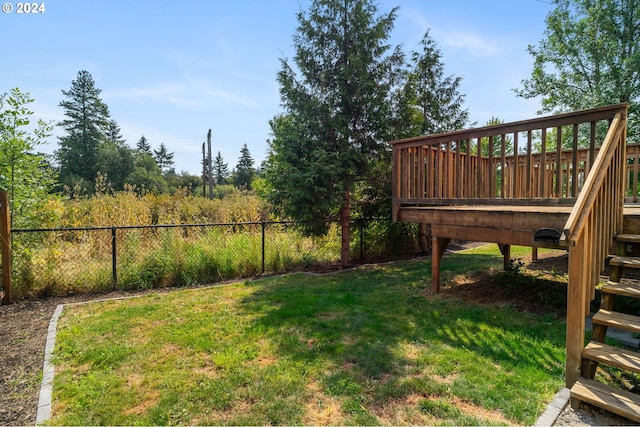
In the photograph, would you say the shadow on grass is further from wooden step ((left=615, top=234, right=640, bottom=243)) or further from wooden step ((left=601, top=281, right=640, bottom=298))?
wooden step ((left=615, top=234, right=640, bottom=243))

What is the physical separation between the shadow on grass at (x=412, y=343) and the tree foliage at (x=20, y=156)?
3.58m

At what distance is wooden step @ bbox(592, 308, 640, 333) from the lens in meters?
2.17

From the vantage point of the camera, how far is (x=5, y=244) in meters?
4.16

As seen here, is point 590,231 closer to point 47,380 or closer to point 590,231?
point 590,231

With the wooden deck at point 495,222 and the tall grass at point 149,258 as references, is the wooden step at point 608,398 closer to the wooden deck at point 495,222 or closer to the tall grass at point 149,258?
the wooden deck at point 495,222

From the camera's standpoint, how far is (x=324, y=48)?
6.21 meters

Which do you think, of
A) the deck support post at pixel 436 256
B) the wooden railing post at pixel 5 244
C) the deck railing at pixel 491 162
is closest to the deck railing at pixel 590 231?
the deck railing at pixel 491 162

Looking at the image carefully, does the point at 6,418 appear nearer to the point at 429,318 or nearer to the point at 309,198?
the point at 429,318

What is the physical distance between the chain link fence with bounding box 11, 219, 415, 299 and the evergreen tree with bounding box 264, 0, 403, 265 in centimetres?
100

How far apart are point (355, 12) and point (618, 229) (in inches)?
215

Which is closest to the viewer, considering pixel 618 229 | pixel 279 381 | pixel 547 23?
pixel 279 381

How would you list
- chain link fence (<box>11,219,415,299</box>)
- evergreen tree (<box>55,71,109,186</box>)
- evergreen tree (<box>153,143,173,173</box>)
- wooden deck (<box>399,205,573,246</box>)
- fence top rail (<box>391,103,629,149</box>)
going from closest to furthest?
fence top rail (<box>391,103,629,149</box>)
wooden deck (<box>399,205,573,246</box>)
chain link fence (<box>11,219,415,299</box>)
evergreen tree (<box>55,71,109,186</box>)
evergreen tree (<box>153,143,173,173</box>)

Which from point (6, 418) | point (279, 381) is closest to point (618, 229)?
point (279, 381)

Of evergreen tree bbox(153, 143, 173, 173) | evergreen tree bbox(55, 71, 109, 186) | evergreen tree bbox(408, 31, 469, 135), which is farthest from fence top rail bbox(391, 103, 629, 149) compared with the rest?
evergreen tree bbox(153, 143, 173, 173)
